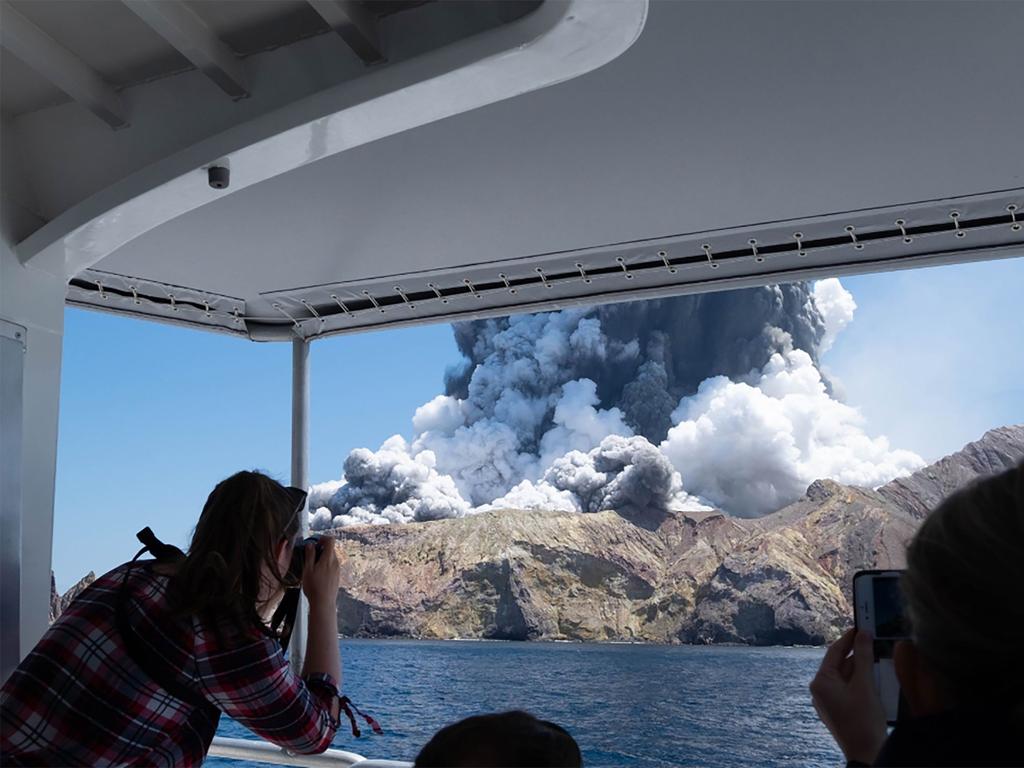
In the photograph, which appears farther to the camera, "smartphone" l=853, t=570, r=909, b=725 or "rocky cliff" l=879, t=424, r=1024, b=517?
"rocky cliff" l=879, t=424, r=1024, b=517

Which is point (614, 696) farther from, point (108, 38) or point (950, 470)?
point (108, 38)

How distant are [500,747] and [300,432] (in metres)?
2.58

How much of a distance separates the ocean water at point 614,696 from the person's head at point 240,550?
25.4 m

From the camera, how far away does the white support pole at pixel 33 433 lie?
175 cm

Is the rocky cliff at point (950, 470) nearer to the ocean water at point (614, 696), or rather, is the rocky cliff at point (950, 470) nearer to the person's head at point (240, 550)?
the ocean water at point (614, 696)

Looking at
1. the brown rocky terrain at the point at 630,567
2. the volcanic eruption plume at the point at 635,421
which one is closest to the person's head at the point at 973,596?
the brown rocky terrain at the point at 630,567

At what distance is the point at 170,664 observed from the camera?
112 cm

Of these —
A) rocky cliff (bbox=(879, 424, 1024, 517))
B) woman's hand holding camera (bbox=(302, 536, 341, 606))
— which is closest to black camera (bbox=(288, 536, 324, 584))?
woman's hand holding camera (bbox=(302, 536, 341, 606))

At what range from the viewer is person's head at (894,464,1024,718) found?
44cm

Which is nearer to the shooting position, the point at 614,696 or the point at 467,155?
the point at 467,155

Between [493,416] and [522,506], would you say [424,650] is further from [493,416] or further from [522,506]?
[493,416]

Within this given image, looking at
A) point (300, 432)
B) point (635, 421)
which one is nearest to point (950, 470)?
point (635, 421)

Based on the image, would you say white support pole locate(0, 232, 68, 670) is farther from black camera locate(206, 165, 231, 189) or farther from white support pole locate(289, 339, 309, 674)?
white support pole locate(289, 339, 309, 674)

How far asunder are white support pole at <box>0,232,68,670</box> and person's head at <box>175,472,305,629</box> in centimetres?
77
